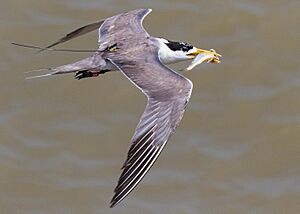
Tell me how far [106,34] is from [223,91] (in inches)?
64.7

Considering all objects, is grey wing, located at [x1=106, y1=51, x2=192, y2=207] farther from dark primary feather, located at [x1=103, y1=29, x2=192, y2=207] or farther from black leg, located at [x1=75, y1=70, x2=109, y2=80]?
black leg, located at [x1=75, y1=70, x2=109, y2=80]

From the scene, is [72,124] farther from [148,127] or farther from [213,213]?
[148,127]

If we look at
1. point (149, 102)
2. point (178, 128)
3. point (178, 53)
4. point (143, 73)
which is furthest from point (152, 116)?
point (178, 128)

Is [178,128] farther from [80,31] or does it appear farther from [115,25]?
[80,31]

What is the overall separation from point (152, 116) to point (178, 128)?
7.85ft

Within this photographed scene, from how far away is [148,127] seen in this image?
655cm

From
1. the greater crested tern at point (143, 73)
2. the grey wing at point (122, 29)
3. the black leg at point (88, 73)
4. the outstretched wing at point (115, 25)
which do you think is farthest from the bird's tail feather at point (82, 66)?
the outstretched wing at point (115, 25)

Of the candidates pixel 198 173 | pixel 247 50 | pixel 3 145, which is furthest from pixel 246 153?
pixel 3 145

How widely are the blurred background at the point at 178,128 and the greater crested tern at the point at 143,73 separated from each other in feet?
3.54

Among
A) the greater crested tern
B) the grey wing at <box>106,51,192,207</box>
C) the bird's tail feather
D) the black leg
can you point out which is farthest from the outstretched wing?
the grey wing at <box>106,51,192,207</box>

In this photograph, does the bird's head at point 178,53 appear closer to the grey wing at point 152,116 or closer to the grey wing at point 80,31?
the grey wing at point 152,116

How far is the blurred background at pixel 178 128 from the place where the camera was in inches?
339

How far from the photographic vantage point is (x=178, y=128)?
29.7 ft

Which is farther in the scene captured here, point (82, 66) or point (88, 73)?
point (88, 73)
